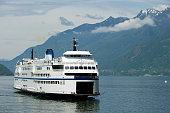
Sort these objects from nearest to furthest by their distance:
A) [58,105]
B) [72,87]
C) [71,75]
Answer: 1. [58,105]
2. [72,87]
3. [71,75]

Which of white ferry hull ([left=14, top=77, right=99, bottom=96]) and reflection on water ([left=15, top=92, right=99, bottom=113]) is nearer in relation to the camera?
reflection on water ([left=15, top=92, right=99, bottom=113])

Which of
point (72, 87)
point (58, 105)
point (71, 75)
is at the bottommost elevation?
point (58, 105)

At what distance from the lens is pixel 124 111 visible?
6912cm

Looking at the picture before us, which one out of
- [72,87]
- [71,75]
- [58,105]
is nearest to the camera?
[58,105]

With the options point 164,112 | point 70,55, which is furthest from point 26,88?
point 164,112

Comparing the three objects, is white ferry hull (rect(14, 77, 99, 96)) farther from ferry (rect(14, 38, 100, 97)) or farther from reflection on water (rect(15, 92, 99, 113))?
reflection on water (rect(15, 92, 99, 113))

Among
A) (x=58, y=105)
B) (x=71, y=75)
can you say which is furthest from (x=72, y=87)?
(x=58, y=105)

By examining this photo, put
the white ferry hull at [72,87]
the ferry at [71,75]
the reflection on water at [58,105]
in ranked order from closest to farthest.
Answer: the reflection on water at [58,105] < the white ferry hull at [72,87] < the ferry at [71,75]

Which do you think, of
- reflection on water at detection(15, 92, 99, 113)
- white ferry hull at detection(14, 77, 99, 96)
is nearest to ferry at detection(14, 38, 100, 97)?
white ferry hull at detection(14, 77, 99, 96)

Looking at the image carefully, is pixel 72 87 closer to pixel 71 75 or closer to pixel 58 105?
pixel 71 75

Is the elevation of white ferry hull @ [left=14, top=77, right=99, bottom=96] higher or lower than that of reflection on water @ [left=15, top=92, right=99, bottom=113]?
higher

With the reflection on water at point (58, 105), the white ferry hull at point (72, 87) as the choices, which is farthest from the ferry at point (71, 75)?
the reflection on water at point (58, 105)

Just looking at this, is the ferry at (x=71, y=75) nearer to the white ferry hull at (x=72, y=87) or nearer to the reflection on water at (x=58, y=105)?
the white ferry hull at (x=72, y=87)

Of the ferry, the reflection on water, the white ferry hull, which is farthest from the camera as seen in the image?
the ferry
